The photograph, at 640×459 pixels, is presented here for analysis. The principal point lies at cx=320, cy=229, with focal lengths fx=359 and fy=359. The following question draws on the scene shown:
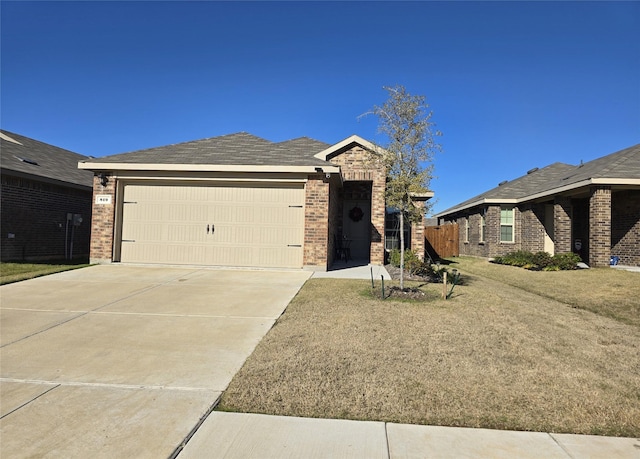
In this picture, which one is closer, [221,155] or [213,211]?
[213,211]

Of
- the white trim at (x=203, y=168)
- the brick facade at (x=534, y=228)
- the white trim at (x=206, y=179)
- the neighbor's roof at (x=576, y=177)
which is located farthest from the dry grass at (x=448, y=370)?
the brick facade at (x=534, y=228)

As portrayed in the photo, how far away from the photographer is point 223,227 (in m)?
10.7

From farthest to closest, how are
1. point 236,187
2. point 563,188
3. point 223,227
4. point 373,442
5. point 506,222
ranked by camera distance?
point 506,222 < point 563,188 < point 236,187 < point 223,227 < point 373,442

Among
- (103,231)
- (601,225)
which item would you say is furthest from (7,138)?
(601,225)

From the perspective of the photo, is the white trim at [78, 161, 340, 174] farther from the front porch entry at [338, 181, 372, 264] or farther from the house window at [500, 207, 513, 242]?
the house window at [500, 207, 513, 242]

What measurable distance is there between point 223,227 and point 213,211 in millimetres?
580

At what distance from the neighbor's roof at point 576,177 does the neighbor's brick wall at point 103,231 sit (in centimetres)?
1543

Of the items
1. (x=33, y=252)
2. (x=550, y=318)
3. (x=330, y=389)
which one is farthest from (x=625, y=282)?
(x=33, y=252)

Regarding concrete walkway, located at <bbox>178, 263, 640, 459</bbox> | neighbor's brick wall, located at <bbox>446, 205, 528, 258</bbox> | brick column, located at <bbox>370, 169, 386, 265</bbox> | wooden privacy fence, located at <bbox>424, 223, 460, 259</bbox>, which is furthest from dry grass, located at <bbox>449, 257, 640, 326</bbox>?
wooden privacy fence, located at <bbox>424, 223, 460, 259</bbox>

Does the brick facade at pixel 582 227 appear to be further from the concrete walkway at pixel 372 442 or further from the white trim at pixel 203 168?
the concrete walkway at pixel 372 442

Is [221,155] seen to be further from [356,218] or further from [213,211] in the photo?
[356,218]

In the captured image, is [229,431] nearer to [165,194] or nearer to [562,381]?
[562,381]

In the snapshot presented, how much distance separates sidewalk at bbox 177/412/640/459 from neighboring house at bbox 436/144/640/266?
12064mm

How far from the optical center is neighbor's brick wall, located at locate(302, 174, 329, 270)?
10484 millimetres
